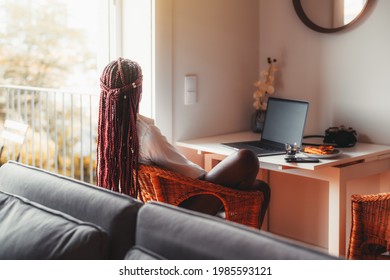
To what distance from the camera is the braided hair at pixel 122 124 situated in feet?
9.36

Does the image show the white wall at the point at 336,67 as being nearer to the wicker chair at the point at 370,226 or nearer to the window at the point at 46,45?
the wicker chair at the point at 370,226

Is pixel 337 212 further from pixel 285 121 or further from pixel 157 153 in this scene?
pixel 157 153

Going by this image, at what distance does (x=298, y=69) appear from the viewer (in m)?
4.03

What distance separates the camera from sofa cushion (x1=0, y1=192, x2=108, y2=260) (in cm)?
161

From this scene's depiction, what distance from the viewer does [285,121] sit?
3.55m

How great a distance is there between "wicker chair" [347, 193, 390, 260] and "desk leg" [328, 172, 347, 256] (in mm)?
423

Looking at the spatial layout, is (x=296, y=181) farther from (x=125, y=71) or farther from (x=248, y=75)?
(x=125, y=71)

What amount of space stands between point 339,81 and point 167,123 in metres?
1.05

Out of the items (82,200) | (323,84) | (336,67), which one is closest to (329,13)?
(336,67)

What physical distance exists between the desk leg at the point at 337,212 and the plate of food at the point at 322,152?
0.35 ft

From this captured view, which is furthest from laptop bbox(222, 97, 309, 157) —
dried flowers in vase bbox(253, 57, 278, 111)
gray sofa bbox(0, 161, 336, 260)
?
gray sofa bbox(0, 161, 336, 260)

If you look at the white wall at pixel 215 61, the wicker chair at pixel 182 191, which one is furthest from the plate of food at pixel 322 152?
the white wall at pixel 215 61

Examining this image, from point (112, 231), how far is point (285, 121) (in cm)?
204
